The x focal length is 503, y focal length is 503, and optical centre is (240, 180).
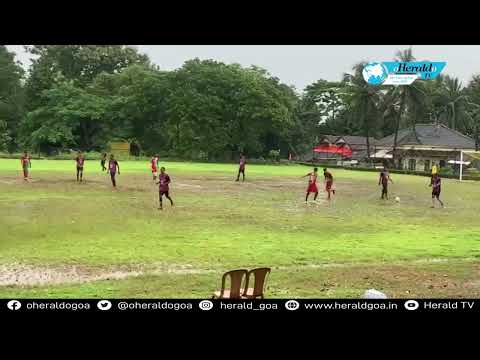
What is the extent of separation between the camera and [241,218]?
13.1 meters

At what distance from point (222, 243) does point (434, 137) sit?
2912 cm

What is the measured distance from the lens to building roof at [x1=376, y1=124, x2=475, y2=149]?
3447 centimetres

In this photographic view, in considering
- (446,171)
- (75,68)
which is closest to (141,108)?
(75,68)

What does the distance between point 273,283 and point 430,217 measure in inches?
353

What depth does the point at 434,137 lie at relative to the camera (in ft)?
115

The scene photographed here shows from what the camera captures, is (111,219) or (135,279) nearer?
(135,279)

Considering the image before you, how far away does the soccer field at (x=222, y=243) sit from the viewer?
6.78m

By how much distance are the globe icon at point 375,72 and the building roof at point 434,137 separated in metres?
28.8

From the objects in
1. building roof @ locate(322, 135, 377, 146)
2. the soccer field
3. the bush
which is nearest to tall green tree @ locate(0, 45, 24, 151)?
the soccer field

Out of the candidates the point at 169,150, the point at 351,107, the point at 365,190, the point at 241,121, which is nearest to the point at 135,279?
the point at 169,150

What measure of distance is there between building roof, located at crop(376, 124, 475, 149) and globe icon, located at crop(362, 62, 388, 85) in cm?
2883

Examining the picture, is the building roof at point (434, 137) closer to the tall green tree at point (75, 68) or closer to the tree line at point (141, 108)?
the tree line at point (141, 108)
